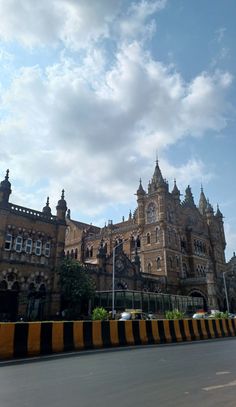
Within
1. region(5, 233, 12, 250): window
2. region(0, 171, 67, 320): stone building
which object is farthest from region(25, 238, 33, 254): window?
region(5, 233, 12, 250): window

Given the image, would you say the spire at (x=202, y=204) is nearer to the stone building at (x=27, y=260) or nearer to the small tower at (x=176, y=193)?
the small tower at (x=176, y=193)

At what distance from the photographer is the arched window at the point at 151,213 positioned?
57.3 metres

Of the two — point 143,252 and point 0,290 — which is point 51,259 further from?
point 143,252

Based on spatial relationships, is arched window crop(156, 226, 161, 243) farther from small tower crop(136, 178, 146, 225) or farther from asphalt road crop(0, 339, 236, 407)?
asphalt road crop(0, 339, 236, 407)

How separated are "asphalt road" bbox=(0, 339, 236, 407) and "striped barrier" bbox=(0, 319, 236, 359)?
2.52 feet

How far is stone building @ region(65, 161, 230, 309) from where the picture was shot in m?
51.9

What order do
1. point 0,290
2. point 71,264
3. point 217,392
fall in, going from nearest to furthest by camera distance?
point 217,392 < point 0,290 < point 71,264

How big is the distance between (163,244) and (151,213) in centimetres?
648

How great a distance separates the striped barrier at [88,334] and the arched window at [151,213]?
39573 millimetres

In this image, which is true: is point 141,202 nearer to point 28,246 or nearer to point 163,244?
point 163,244

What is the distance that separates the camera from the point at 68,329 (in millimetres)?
11570

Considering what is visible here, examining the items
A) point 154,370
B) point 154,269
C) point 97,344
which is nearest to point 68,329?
point 97,344

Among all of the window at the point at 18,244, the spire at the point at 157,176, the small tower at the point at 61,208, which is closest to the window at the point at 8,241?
the window at the point at 18,244

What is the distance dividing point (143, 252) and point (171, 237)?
210 inches
